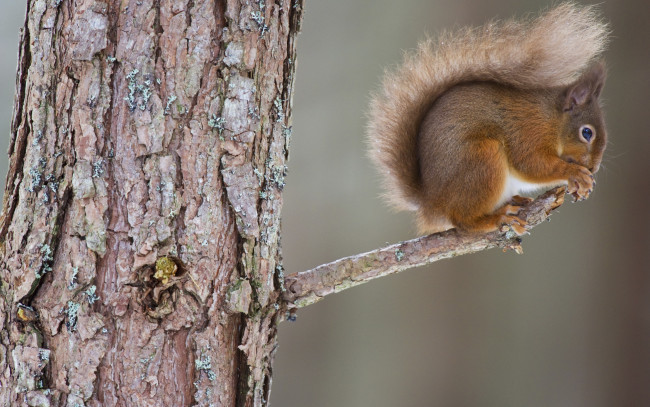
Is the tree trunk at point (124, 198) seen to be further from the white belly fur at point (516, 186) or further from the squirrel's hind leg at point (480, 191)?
the white belly fur at point (516, 186)

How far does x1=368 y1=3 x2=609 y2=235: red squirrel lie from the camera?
136 cm

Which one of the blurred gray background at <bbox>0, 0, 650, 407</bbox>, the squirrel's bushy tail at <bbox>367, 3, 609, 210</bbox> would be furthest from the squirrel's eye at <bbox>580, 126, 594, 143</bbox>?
the blurred gray background at <bbox>0, 0, 650, 407</bbox>

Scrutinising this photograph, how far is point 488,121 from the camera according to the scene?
143cm

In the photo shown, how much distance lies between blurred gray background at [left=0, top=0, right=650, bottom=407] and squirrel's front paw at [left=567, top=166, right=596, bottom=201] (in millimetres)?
980

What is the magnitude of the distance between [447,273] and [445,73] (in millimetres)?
1312

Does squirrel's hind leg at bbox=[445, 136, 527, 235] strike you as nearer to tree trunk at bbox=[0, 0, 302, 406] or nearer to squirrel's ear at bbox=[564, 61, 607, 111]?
squirrel's ear at bbox=[564, 61, 607, 111]

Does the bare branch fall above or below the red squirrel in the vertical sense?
below

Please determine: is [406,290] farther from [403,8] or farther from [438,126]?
[438,126]

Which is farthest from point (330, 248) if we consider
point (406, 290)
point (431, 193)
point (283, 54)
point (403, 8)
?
point (283, 54)

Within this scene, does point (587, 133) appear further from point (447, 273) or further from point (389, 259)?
point (447, 273)

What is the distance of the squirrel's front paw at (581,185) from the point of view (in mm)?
1353

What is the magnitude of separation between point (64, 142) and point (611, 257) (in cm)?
203

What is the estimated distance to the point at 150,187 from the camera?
3.04 feet

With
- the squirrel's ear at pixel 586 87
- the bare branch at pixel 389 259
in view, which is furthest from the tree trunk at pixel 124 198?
the squirrel's ear at pixel 586 87
